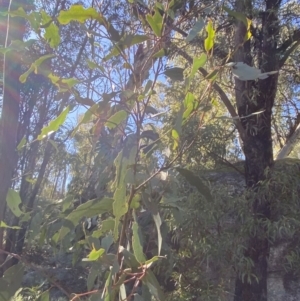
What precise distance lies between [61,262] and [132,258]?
449cm

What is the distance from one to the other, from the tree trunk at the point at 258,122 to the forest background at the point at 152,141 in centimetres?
1

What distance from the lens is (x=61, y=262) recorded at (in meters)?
4.93

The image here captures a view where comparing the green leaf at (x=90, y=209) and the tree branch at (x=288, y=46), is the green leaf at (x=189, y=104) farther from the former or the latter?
the tree branch at (x=288, y=46)

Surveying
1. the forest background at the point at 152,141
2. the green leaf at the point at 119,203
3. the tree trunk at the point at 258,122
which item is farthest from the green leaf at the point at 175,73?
the tree trunk at the point at 258,122

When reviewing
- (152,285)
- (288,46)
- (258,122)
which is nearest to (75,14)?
(152,285)

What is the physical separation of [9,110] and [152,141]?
0.30m

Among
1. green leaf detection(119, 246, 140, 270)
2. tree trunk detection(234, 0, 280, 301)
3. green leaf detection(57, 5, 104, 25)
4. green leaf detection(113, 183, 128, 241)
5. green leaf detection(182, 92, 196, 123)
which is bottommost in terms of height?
green leaf detection(119, 246, 140, 270)

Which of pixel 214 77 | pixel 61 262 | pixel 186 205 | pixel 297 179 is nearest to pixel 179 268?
pixel 186 205

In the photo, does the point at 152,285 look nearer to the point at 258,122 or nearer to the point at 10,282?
the point at 10,282

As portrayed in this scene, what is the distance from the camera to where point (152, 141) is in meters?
0.88

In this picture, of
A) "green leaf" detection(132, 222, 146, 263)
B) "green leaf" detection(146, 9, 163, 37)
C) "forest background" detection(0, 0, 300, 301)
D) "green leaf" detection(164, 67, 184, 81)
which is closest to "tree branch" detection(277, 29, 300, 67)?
"forest background" detection(0, 0, 300, 301)

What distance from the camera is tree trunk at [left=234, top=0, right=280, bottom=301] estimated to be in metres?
3.36

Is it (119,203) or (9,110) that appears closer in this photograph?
(119,203)

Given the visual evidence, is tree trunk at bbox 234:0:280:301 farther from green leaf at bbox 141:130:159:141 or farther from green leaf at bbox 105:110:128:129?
green leaf at bbox 105:110:128:129
